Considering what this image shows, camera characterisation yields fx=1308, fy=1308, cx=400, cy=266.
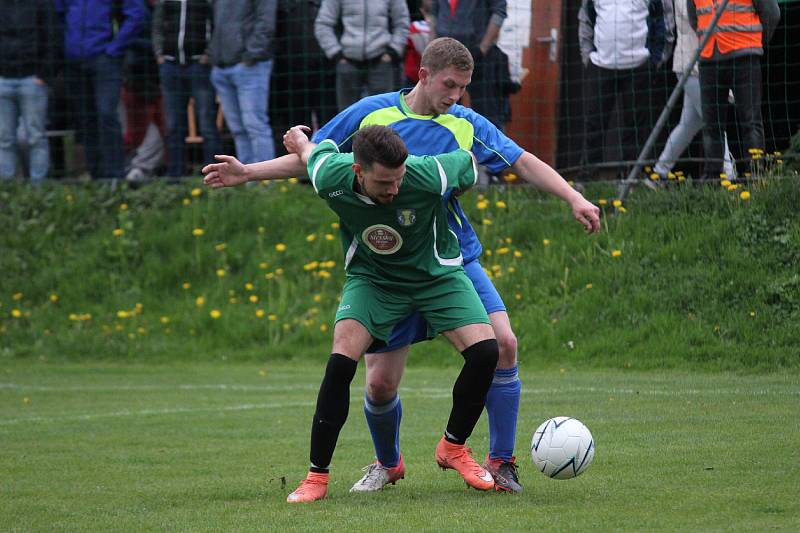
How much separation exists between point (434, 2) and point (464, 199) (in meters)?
2.21

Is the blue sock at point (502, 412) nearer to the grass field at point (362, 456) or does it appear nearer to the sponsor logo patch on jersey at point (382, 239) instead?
the grass field at point (362, 456)

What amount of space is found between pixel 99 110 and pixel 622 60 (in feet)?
20.7

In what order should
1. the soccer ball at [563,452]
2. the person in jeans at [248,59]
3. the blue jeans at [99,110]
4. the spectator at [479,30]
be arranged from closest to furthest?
the soccer ball at [563,452], the spectator at [479,30], the person in jeans at [248,59], the blue jeans at [99,110]

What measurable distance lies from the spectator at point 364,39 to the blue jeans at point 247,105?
34.0 inches

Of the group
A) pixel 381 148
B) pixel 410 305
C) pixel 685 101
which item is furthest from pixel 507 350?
pixel 685 101

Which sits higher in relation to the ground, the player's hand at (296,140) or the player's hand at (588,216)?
the player's hand at (296,140)

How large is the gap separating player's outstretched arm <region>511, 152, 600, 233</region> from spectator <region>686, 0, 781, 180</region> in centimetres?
667

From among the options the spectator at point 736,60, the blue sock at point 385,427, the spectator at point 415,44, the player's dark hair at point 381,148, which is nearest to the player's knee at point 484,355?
the blue sock at point 385,427

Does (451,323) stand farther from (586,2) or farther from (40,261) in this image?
(40,261)

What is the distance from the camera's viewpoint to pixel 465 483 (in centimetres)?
671

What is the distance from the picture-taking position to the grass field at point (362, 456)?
572 centimetres

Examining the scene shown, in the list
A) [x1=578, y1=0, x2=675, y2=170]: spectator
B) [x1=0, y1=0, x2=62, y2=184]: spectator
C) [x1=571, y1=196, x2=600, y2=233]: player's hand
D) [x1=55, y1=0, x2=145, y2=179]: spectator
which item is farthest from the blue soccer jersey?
[x1=0, y1=0, x2=62, y2=184]: spectator

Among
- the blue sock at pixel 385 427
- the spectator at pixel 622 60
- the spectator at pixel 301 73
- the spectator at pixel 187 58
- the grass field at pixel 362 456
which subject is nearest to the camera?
the grass field at pixel 362 456

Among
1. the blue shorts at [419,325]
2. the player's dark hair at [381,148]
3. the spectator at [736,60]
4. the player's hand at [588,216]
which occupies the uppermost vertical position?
the spectator at [736,60]
